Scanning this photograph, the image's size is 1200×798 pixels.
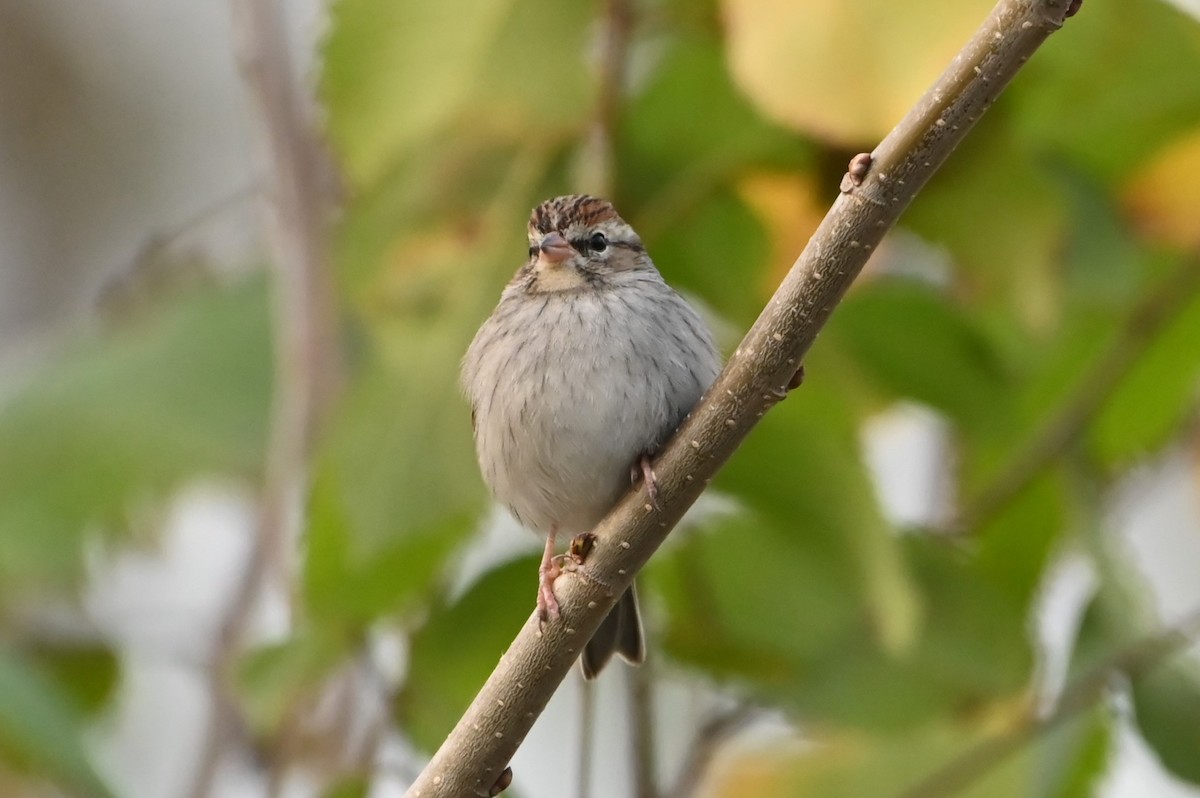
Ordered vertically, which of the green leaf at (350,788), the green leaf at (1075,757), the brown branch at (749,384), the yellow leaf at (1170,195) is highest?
the yellow leaf at (1170,195)

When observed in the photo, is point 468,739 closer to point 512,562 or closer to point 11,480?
point 512,562

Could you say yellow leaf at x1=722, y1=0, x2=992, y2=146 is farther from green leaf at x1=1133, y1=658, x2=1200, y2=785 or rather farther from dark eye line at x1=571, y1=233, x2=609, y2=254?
green leaf at x1=1133, y1=658, x2=1200, y2=785

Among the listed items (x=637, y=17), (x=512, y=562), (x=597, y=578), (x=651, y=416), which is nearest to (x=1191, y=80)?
(x=637, y=17)

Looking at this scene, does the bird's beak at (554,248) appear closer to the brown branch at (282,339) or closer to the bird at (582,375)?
the bird at (582,375)

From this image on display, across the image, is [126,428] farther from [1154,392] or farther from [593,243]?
[1154,392]

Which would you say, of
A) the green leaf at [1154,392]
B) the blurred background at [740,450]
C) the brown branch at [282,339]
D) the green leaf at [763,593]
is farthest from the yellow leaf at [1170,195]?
the brown branch at [282,339]

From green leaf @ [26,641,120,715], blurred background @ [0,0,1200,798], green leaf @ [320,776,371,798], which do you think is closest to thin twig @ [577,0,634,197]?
blurred background @ [0,0,1200,798]

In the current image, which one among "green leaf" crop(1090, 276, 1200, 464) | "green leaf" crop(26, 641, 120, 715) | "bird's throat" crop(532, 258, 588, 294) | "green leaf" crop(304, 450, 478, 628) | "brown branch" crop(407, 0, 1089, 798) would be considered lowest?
"brown branch" crop(407, 0, 1089, 798)
